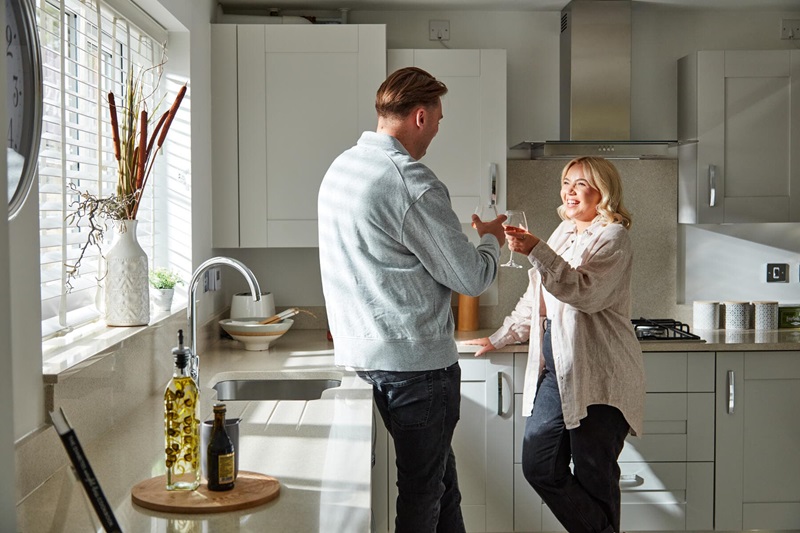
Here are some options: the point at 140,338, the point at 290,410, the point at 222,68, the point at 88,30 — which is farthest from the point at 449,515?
the point at 222,68

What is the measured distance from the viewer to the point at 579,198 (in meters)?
2.89

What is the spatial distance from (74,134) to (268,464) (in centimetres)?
118

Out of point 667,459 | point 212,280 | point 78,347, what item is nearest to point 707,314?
point 667,459

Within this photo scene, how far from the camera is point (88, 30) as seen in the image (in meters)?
2.39

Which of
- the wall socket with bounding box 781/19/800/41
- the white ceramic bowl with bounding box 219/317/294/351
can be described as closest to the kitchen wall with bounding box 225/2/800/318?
the wall socket with bounding box 781/19/800/41

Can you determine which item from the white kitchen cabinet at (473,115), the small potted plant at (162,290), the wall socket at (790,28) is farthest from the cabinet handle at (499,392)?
the wall socket at (790,28)

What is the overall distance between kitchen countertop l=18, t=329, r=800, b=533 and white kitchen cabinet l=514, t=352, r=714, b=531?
113 centimetres

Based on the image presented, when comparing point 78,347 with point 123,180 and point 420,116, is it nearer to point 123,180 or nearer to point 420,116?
point 123,180

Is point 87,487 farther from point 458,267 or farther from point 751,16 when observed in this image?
point 751,16

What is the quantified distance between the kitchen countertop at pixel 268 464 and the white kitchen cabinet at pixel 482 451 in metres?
0.68

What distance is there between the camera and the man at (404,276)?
205cm

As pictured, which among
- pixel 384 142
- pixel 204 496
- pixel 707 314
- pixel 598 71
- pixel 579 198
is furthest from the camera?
pixel 707 314

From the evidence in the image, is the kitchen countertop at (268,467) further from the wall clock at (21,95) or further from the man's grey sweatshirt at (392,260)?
the wall clock at (21,95)

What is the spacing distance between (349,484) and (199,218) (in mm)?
1955
